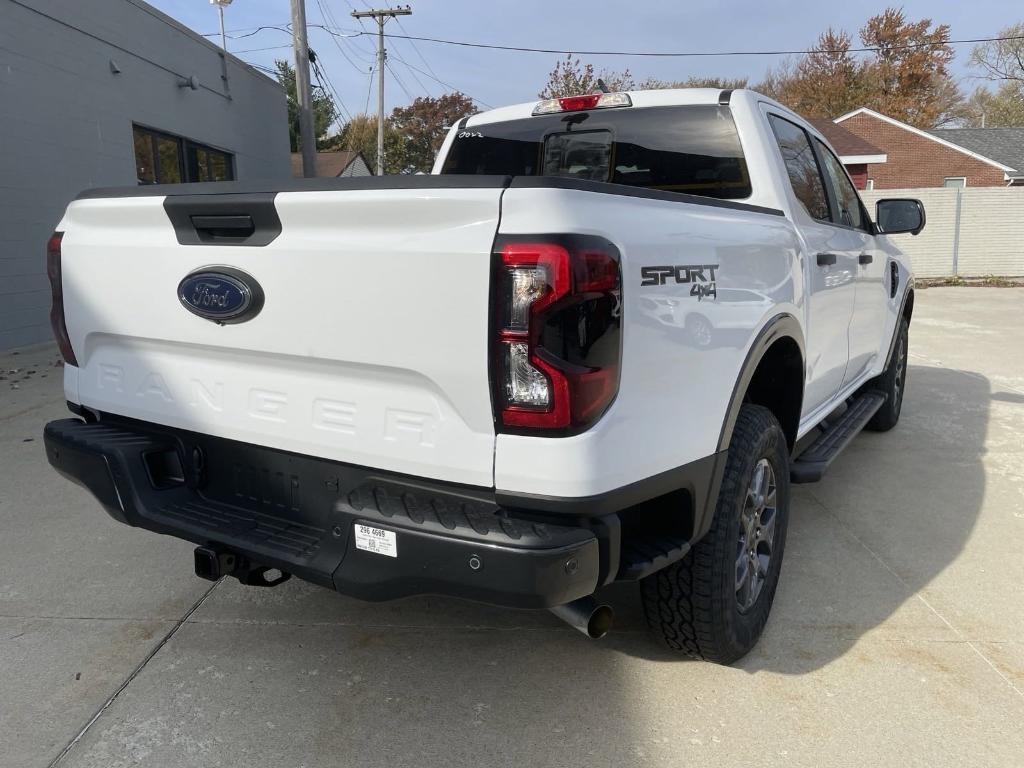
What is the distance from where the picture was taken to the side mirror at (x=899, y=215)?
4.48 meters

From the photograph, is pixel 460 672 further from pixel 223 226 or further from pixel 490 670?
pixel 223 226

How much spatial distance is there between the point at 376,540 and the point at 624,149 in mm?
2300

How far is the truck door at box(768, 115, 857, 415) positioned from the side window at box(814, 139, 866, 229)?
0.59 ft

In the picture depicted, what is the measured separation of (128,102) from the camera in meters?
11.2

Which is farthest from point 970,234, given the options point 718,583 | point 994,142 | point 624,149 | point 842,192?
point 994,142

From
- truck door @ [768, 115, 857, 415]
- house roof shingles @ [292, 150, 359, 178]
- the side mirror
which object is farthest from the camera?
house roof shingles @ [292, 150, 359, 178]

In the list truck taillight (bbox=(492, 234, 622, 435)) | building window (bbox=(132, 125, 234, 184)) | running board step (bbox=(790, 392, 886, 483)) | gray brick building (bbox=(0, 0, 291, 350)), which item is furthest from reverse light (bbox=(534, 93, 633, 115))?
building window (bbox=(132, 125, 234, 184))

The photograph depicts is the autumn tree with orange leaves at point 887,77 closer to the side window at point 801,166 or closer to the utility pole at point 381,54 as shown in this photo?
the utility pole at point 381,54

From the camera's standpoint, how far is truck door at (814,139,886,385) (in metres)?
4.05

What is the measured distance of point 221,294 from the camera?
2.25m

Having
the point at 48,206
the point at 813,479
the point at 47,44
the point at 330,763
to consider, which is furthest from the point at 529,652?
the point at 47,44

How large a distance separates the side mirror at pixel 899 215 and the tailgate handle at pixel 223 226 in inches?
142

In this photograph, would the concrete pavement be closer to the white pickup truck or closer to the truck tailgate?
the white pickup truck

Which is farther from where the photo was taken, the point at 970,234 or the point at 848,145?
the point at 848,145
